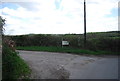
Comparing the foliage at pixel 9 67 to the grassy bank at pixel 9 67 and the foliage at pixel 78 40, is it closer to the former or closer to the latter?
the grassy bank at pixel 9 67

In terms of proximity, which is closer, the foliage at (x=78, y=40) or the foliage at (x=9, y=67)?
the foliage at (x=9, y=67)

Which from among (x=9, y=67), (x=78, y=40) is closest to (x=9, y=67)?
(x=9, y=67)

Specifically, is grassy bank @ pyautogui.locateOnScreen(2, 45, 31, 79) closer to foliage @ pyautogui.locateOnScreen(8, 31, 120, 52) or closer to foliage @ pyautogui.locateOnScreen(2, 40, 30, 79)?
foliage @ pyautogui.locateOnScreen(2, 40, 30, 79)

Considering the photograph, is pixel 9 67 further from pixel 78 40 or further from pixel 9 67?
pixel 78 40

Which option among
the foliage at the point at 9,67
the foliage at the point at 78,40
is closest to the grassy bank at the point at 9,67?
the foliage at the point at 9,67

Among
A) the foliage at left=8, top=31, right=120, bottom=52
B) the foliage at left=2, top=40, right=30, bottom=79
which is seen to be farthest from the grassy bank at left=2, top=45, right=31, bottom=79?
the foliage at left=8, top=31, right=120, bottom=52

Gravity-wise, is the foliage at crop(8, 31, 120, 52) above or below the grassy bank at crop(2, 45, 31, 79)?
below

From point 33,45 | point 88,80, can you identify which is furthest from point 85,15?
point 88,80

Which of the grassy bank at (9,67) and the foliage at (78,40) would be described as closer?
the grassy bank at (9,67)

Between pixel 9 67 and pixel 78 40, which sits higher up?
pixel 9 67

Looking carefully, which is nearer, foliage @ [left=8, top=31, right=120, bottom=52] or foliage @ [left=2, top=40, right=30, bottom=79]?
foliage @ [left=2, top=40, right=30, bottom=79]

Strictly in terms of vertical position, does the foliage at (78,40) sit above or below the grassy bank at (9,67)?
below

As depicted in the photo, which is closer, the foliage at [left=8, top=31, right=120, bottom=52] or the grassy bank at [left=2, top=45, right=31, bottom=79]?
the grassy bank at [left=2, top=45, right=31, bottom=79]

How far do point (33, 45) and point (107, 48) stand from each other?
887 centimetres
